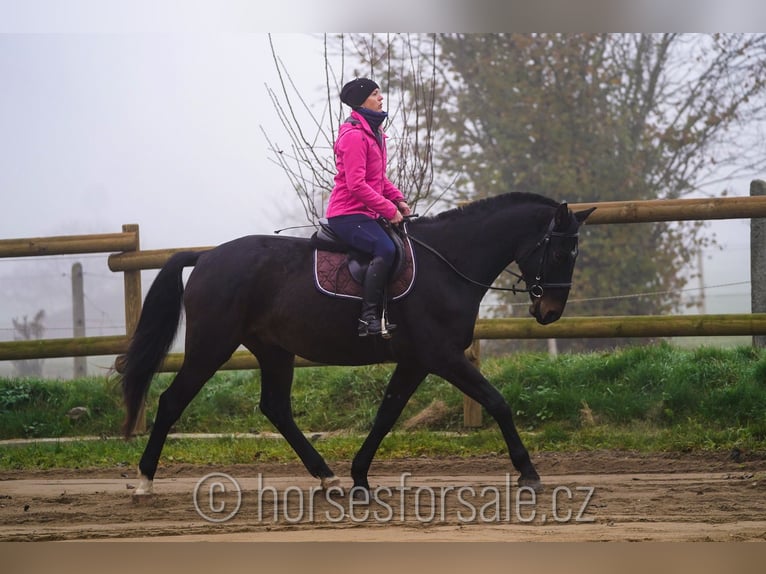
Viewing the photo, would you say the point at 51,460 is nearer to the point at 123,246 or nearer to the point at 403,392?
the point at 123,246

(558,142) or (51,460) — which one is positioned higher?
(558,142)

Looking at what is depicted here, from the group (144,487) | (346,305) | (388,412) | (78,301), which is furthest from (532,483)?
(78,301)

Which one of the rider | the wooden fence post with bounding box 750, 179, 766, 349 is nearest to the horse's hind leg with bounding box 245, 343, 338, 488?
the rider

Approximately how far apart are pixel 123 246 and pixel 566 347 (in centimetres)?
723

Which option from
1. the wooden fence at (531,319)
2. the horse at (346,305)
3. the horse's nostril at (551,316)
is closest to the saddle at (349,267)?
the horse at (346,305)

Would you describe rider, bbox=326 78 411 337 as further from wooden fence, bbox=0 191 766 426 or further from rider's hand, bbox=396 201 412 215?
wooden fence, bbox=0 191 766 426

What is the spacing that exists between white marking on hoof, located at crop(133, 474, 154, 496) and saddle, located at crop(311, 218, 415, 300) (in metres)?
1.55

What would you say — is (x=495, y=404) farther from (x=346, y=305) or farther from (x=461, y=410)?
(x=461, y=410)

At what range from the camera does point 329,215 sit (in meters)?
5.54

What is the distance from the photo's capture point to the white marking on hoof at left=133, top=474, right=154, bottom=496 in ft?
17.7

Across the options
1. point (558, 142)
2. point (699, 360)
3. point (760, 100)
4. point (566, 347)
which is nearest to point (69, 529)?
point (699, 360)

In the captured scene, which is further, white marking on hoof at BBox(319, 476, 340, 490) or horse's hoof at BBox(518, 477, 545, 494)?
white marking on hoof at BBox(319, 476, 340, 490)

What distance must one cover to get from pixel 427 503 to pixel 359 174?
1.97 m

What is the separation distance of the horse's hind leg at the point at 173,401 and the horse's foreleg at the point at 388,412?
40.5 inches
